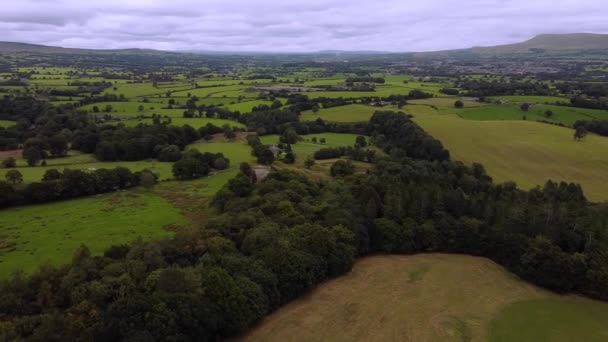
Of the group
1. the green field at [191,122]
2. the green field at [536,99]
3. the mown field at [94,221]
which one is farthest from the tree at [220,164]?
the green field at [536,99]

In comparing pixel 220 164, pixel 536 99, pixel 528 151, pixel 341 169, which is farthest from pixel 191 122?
pixel 536 99

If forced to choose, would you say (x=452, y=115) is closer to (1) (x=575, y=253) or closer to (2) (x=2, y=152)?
(1) (x=575, y=253)

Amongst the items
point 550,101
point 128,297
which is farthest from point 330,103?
point 128,297

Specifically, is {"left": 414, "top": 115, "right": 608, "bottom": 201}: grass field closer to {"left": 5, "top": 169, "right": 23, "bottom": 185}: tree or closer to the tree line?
the tree line

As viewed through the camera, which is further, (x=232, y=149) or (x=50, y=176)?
(x=232, y=149)

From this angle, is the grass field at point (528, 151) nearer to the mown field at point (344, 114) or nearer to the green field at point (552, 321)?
the mown field at point (344, 114)

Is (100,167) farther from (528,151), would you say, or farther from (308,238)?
(528,151)
